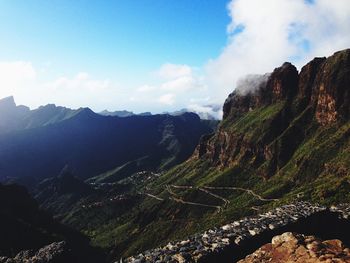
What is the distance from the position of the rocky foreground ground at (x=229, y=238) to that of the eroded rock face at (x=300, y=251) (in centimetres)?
192

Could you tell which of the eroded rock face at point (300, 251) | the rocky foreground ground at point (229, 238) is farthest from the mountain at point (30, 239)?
the eroded rock face at point (300, 251)

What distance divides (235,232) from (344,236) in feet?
23.7

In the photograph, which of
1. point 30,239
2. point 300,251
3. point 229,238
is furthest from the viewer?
point 30,239

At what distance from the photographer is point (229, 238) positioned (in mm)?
22781

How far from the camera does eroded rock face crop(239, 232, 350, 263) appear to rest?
17.1m

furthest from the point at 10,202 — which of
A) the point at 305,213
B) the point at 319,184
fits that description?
the point at 305,213

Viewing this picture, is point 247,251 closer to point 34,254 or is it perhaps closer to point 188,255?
point 188,255

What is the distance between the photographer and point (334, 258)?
16.7 meters

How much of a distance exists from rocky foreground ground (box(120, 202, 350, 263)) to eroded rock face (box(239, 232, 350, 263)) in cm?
192

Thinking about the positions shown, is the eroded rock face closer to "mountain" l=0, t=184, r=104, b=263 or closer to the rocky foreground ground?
the rocky foreground ground

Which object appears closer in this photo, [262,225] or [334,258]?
[334,258]

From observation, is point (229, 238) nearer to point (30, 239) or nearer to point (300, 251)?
point (300, 251)

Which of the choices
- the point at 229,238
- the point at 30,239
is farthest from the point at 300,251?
the point at 30,239

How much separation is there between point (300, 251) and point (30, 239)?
96.5 metres
